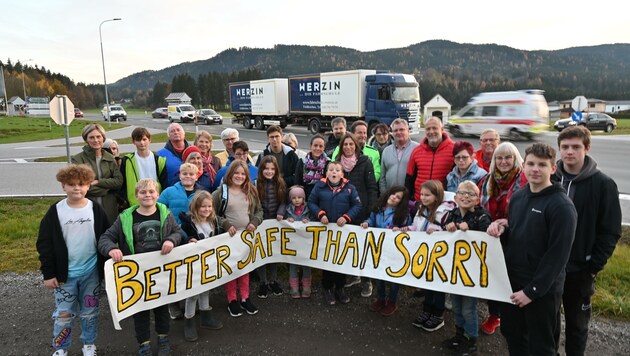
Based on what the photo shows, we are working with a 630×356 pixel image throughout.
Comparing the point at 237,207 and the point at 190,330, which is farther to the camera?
the point at 237,207

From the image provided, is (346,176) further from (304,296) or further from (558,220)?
(558,220)

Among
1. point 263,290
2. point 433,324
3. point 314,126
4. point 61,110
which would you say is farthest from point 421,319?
point 314,126

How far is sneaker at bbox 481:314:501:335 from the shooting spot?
3.96 meters

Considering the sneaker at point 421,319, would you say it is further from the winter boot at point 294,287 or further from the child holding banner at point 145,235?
the child holding banner at point 145,235

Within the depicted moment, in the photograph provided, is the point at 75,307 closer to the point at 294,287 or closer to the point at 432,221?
the point at 294,287

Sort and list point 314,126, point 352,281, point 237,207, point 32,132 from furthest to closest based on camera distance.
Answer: point 32,132
point 314,126
point 352,281
point 237,207

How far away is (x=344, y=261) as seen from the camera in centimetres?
464

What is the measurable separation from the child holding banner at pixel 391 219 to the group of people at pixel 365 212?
0.01m

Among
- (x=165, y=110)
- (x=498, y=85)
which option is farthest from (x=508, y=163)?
(x=498, y=85)

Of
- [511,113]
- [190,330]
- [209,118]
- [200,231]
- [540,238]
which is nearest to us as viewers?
[540,238]

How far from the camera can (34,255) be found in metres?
6.09

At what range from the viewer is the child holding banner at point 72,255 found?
11.2 ft

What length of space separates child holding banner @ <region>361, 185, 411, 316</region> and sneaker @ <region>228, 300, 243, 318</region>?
4.81ft

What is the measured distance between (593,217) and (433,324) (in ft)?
5.85
